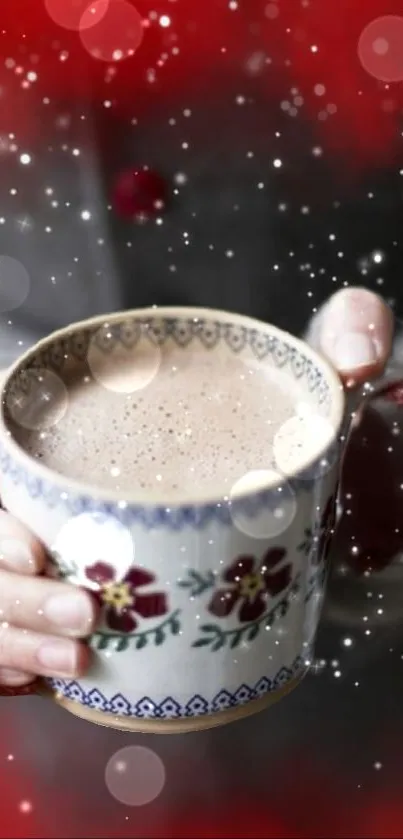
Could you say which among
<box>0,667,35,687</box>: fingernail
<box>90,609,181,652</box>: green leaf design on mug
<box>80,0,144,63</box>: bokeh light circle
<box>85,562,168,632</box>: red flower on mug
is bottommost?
<box>0,667,35,687</box>: fingernail

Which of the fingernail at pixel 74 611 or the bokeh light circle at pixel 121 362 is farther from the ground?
the bokeh light circle at pixel 121 362

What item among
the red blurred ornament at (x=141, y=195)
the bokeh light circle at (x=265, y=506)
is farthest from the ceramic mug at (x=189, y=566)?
the red blurred ornament at (x=141, y=195)

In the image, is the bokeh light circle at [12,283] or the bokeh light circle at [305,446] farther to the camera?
the bokeh light circle at [12,283]

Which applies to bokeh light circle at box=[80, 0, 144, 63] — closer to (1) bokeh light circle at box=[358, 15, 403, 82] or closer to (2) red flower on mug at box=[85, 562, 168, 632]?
(1) bokeh light circle at box=[358, 15, 403, 82]

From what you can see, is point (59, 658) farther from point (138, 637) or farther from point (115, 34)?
point (115, 34)

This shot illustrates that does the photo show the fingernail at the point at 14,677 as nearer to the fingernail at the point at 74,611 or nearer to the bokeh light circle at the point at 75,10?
the fingernail at the point at 74,611

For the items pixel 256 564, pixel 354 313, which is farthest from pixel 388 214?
pixel 256 564

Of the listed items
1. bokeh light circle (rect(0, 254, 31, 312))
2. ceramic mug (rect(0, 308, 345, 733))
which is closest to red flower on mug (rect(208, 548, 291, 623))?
ceramic mug (rect(0, 308, 345, 733))
